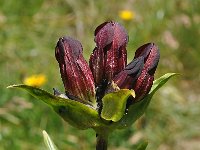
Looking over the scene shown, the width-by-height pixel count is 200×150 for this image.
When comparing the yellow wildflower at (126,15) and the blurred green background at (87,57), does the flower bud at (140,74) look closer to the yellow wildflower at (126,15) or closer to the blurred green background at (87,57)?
the blurred green background at (87,57)

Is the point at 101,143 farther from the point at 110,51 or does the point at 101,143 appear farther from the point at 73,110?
the point at 110,51

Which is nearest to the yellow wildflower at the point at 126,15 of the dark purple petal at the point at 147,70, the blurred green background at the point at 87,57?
the blurred green background at the point at 87,57

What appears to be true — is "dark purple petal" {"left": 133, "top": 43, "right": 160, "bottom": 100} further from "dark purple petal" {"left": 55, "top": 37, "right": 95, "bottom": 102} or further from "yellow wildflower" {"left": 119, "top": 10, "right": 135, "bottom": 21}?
→ "yellow wildflower" {"left": 119, "top": 10, "right": 135, "bottom": 21}

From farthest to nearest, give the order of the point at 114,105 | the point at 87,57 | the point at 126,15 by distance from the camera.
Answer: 1. the point at 126,15
2. the point at 87,57
3. the point at 114,105

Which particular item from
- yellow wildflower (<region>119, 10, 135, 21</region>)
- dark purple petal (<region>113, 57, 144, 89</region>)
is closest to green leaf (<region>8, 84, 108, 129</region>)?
dark purple petal (<region>113, 57, 144, 89</region>)

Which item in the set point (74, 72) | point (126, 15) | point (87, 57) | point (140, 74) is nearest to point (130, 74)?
point (140, 74)
